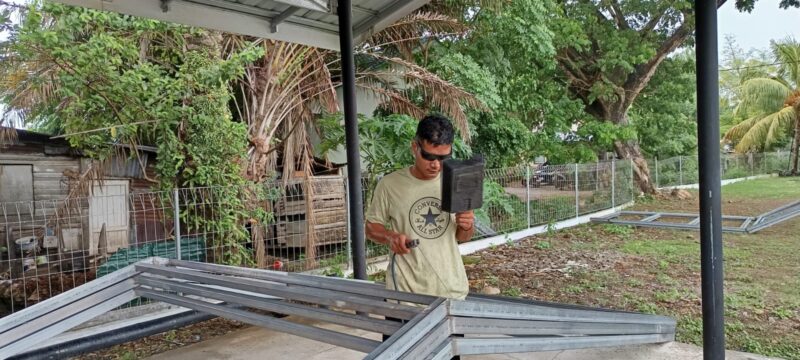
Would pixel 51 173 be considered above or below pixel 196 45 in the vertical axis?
below

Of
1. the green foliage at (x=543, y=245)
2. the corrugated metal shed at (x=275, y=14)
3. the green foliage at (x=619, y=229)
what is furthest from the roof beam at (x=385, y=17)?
the green foliage at (x=619, y=229)

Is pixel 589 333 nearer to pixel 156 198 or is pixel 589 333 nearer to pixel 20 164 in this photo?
pixel 156 198

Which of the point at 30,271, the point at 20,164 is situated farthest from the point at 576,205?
the point at 20,164

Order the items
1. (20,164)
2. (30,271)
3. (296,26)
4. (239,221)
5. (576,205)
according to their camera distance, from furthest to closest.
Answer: (576,205) → (20,164) → (239,221) → (30,271) → (296,26)

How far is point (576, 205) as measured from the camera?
11.4m

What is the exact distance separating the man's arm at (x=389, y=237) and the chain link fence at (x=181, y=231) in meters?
3.64

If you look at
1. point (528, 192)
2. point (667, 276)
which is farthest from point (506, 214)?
point (667, 276)

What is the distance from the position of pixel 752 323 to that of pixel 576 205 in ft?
23.8

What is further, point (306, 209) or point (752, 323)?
point (306, 209)

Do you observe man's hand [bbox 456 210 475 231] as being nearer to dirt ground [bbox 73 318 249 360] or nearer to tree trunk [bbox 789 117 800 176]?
dirt ground [bbox 73 318 249 360]

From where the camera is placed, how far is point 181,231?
554cm

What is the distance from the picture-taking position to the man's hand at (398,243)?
78.4 inches

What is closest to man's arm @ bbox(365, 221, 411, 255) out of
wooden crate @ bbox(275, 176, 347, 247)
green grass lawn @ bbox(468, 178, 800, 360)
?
green grass lawn @ bbox(468, 178, 800, 360)

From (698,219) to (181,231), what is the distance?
26.0 ft
